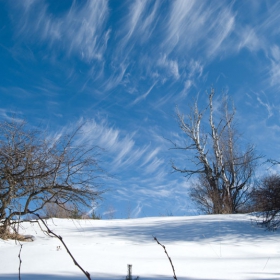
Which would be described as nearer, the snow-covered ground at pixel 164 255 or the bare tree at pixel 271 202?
the snow-covered ground at pixel 164 255

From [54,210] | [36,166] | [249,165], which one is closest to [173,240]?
[36,166]

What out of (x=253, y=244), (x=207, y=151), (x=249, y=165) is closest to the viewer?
(x=253, y=244)

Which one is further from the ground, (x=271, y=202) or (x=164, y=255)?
(x=271, y=202)

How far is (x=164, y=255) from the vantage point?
174 inches

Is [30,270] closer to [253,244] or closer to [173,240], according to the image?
[173,240]

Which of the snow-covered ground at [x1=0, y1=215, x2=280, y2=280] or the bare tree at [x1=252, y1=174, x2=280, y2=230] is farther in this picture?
the bare tree at [x1=252, y1=174, x2=280, y2=230]

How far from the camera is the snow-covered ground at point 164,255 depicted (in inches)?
122

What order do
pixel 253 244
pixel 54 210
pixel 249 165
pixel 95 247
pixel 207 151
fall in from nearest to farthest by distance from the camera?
1. pixel 95 247
2. pixel 253 244
3. pixel 54 210
4. pixel 207 151
5. pixel 249 165

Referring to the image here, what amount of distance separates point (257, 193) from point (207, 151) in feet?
34.3

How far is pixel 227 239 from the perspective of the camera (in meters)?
6.14

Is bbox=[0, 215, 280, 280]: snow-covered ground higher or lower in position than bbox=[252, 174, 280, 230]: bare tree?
lower

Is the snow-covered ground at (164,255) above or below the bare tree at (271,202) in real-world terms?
below

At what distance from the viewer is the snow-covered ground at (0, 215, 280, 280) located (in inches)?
122

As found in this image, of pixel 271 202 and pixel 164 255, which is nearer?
pixel 164 255
